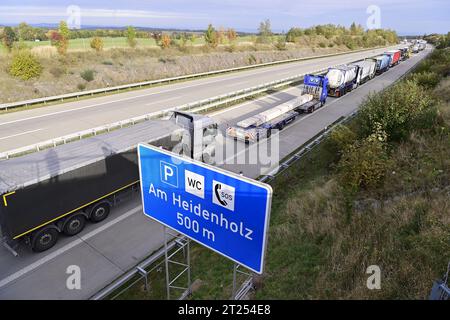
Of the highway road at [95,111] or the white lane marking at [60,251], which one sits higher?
the highway road at [95,111]

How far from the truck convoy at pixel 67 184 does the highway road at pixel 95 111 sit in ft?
32.6

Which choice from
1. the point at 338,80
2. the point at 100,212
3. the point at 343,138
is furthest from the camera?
the point at 338,80

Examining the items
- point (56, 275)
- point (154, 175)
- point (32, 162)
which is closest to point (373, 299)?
point (154, 175)

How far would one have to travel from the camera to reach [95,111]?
997 inches

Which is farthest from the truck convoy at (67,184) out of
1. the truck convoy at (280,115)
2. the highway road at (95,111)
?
the highway road at (95,111)

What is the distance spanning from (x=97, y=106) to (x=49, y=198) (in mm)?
19220

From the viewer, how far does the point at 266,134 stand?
2014 centimetres

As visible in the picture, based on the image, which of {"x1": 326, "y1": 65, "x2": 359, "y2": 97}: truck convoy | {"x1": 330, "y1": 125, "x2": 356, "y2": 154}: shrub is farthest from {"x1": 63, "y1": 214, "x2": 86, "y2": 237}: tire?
{"x1": 326, "y1": 65, "x2": 359, "y2": 97}: truck convoy

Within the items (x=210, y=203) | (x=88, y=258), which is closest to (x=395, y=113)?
(x=210, y=203)

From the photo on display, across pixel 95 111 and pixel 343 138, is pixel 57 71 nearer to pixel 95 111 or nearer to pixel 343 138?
pixel 95 111

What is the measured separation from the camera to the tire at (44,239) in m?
9.65

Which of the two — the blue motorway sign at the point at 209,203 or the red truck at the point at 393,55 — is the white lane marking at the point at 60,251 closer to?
the blue motorway sign at the point at 209,203

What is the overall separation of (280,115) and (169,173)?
18377 mm

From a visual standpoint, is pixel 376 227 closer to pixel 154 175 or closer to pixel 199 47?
pixel 154 175
